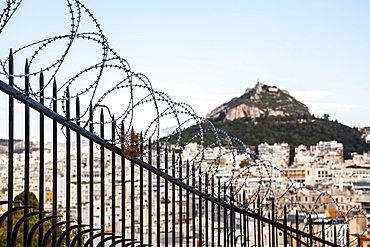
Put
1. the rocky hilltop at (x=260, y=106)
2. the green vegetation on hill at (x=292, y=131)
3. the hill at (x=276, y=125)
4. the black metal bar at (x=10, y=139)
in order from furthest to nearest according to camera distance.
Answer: the rocky hilltop at (x=260, y=106), the hill at (x=276, y=125), the green vegetation on hill at (x=292, y=131), the black metal bar at (x=10, y=139)

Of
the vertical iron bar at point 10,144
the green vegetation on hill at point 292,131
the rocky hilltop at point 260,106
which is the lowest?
the vertical iron bar at point 10,144

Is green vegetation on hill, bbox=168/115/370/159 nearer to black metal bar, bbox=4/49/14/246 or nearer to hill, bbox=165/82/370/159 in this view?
hill, bbox=165/82/370/159

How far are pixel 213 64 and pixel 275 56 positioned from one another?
5.19 metres

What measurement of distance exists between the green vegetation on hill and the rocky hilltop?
48cm

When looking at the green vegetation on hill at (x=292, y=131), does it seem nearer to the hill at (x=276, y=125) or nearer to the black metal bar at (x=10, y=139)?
the hill at (x=276, y=125)

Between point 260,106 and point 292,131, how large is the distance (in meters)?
2.45

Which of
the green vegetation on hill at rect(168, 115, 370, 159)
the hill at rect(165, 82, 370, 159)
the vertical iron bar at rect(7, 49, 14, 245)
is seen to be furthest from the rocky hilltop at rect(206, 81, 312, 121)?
the vertical iron bar at rect(7, 49, 14, 245)

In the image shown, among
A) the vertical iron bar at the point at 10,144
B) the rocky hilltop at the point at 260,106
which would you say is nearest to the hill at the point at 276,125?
the rocky hilltop at the point at 260,106

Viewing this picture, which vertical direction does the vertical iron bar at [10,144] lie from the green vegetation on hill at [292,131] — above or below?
below

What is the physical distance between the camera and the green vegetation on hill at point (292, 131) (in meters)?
28.8

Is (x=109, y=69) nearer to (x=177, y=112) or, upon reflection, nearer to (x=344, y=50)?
(x=177, y=112)

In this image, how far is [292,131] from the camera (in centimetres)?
3009

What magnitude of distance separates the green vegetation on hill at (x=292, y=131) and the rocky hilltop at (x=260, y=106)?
0.48 metres

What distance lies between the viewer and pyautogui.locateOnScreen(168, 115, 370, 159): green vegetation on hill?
94.3ft
